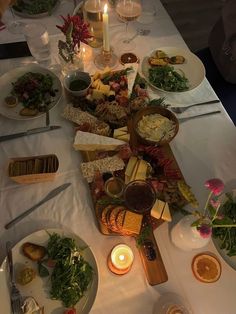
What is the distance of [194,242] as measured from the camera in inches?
38.0

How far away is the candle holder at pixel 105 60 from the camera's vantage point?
1474 mm

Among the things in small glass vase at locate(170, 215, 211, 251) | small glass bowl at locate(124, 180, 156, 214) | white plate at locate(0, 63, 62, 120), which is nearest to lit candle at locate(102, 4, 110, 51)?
white plate at locate(0, 63, 62, 120)

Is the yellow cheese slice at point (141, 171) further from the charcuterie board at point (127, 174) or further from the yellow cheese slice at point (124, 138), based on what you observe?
the yellow cheese slice at point (124, 138)

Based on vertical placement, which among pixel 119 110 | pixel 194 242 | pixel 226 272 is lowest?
pixel 226 272

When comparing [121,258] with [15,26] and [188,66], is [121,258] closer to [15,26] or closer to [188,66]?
[188,66]

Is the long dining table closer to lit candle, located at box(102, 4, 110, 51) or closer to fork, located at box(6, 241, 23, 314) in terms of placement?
fork, located at box(6, 241, 23, 314)

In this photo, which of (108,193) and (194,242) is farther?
(108,193)

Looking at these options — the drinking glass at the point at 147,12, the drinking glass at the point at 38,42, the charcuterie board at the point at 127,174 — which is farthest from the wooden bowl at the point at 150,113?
the drinking glass at the point at 147,12

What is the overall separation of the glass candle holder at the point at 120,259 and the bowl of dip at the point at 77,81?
0.65 metres

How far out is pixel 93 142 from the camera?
3.92 feet

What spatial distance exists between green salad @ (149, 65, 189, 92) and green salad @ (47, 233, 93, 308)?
0.80 m

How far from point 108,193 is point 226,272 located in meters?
0.46

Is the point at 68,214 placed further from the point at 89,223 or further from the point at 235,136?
the point at 235,136

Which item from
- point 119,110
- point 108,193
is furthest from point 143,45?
point 108,193
